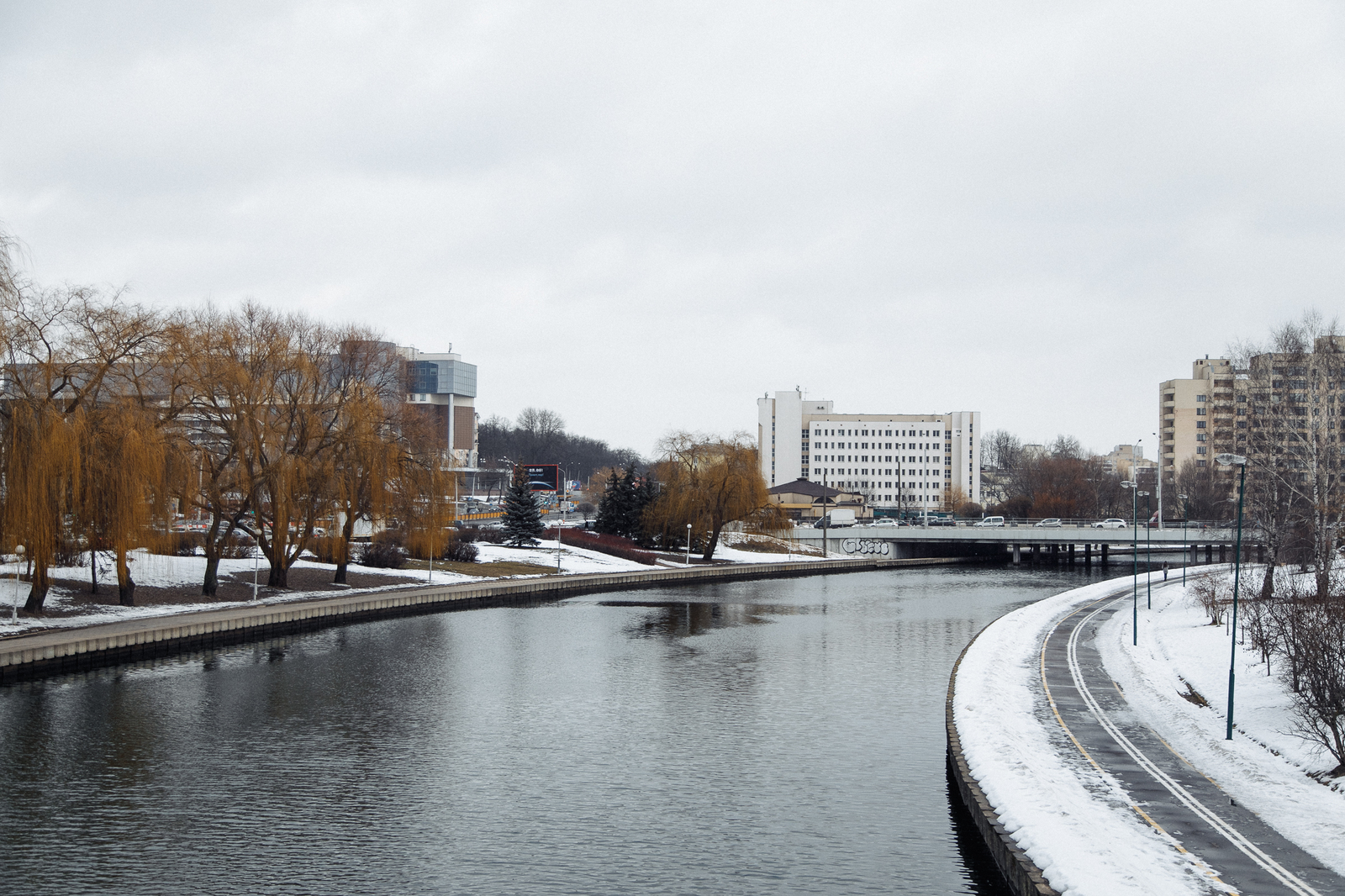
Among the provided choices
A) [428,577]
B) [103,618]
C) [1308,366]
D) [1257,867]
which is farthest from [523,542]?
[1257,867]

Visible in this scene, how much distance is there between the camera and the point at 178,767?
20578 mm

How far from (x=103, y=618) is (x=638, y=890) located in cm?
2777

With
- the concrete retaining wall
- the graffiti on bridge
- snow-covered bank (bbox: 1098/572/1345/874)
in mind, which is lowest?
the concrete retaining wall

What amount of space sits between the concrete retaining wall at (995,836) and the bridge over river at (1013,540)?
6471cm

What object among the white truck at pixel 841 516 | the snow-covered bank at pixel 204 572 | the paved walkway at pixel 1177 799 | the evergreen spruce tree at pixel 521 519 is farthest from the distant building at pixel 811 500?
the paved walkway at pixel 1177 799

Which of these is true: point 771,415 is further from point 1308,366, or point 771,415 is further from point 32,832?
point 32,832

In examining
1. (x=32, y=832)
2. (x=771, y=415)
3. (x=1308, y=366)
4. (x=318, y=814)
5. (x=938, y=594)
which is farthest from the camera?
(x=771, y=415)

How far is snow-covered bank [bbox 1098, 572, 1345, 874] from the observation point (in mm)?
16391

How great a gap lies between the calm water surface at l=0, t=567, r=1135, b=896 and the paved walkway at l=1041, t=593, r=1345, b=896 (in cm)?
283

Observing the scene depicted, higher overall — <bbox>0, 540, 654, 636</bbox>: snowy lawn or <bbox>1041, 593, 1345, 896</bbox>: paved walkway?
<bbox>0, 540, 654, 636</bbox>: snowy lawn

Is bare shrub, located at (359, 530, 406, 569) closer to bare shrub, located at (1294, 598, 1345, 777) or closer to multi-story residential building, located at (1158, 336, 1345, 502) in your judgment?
multi-story residential building, located at (1158, 336, 1345, 502)

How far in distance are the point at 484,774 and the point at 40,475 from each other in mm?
19336

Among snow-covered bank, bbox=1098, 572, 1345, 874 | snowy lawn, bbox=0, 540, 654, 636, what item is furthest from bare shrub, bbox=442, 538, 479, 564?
snow-covered bank, bbox=1098, 572, 1345, 874

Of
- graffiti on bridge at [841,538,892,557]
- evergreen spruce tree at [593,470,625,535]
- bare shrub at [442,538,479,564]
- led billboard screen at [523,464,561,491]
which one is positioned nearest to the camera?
bare shrub at [442,538,479,564]
